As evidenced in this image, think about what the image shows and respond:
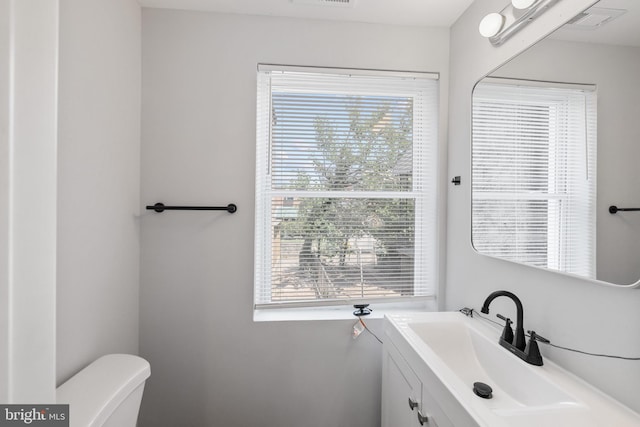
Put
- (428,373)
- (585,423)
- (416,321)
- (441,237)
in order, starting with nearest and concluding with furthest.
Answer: (585,423)
(428,373)
(416,321)
(441,237)

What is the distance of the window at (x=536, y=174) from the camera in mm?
874

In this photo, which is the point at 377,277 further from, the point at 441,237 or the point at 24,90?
the point at 24,90

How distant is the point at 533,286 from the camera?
106 centimetres

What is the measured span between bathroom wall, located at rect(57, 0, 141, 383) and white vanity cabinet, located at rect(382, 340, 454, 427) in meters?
1.24

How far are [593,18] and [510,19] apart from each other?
35cm

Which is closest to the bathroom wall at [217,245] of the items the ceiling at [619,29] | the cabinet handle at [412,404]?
the cabinet handle at [412,404]

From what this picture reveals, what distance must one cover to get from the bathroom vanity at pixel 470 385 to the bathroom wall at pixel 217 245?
0.37 meters

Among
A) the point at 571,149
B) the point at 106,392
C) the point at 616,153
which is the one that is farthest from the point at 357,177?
the point at 106,392

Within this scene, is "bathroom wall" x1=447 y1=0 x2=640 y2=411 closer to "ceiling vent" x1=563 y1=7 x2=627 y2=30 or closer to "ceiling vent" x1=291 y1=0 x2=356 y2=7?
"ceiling vent" x1=563 y1=7 x2=627 y2=30

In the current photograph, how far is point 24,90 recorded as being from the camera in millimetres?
353

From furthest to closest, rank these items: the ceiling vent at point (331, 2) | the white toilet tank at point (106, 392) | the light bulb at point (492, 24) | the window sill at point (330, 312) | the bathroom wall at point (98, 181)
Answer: the window sill at point (330, 312) < the ceiling vent at point (331, 2) < the light bulb at point (492, 24) < the bathroom wall at point (98, 181) < the white toilet tank at point (106, 392)

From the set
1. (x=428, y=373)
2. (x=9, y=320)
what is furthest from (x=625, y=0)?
(x=9, y=320)

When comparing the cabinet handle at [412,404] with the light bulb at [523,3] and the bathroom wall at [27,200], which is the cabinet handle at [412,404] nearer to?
the bathroom wall at [27,200]

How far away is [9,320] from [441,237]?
65.4 inches
